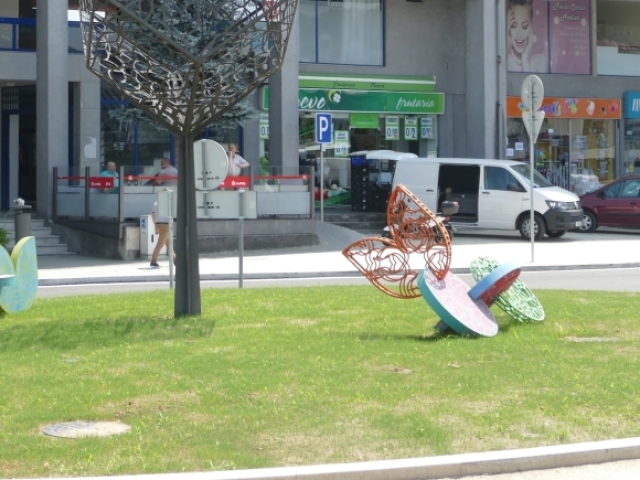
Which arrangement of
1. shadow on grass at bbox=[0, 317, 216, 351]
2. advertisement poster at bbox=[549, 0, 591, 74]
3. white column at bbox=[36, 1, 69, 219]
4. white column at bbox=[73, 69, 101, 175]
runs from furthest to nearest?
advertisement poster at bbox=[549, 0, 591, 74] < white column at bbox=[73, 69, 101, 175] < white column at bbox=[36, 1, 69, 219] < shadow on grass at bbox=[0, 317, 216, 351]

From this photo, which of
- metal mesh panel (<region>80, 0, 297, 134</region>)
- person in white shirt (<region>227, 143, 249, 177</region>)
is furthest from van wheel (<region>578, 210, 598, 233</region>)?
metal mesh panel (<region>80, 0, 297, 134</region>)

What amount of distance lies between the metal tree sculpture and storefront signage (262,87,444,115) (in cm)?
1905

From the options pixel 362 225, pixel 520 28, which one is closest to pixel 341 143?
pixel 362 225

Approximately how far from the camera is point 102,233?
74.6ft

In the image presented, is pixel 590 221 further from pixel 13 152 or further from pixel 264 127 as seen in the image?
pixel 13 152

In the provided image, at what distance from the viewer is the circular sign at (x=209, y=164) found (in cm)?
1348

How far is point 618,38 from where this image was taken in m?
36.4

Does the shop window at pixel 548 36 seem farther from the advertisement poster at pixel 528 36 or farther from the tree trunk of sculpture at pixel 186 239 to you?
the tree trunk of sculpture at pixel 186 239

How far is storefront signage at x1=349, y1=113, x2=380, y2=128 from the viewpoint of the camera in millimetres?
31641

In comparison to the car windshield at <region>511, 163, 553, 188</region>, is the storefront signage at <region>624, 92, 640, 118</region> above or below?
above

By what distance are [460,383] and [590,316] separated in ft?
12.1

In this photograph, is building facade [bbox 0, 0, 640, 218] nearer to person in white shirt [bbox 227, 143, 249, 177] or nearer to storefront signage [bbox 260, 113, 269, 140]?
storefront signage [bbox 260, 113, 269, 140]

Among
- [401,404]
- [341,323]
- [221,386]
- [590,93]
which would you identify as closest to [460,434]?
[401,404]

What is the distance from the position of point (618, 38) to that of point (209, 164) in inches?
1027
